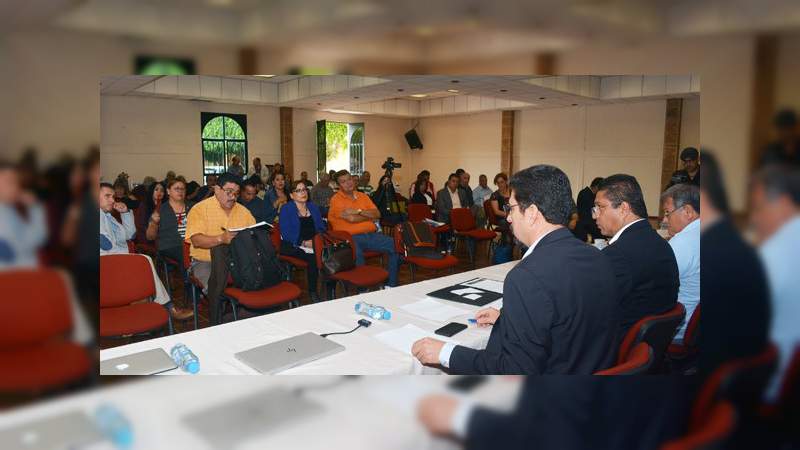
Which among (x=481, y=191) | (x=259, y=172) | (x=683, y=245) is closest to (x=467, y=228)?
(x=481, y=191)

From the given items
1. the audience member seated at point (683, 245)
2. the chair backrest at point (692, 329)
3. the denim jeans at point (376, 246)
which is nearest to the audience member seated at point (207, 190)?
the denim jeans at point (376, 246)

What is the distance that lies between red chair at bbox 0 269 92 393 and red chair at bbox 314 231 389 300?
6.99ft

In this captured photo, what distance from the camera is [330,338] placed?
156 centimetres

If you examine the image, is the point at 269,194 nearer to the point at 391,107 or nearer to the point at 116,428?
the point at 391,107

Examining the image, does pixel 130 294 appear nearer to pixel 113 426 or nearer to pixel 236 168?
pixel 236 168

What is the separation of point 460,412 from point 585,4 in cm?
86

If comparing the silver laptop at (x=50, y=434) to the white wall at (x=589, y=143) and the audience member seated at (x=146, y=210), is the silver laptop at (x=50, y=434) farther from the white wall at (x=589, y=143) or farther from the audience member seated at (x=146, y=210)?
the white wall at (x=589, y=143)

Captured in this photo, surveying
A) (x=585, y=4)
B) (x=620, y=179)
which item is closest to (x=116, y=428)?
(x=585, y=4)

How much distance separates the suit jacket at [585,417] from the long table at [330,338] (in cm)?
46

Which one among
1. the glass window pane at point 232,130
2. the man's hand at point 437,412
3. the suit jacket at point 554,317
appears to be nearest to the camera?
the man's hand at point 437,412

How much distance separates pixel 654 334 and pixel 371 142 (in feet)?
4.22

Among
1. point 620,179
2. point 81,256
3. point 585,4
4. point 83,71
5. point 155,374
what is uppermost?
point 585,4

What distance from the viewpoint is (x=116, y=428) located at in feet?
3.16

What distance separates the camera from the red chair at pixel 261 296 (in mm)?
2633
